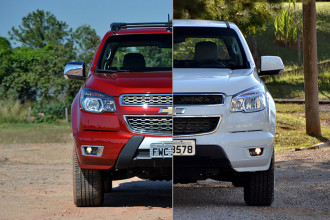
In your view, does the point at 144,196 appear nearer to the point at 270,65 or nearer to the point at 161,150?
the point at 161,150

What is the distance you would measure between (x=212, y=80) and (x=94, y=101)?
1.58 feet

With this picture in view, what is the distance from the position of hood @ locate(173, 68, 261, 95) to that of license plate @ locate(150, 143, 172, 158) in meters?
0.24

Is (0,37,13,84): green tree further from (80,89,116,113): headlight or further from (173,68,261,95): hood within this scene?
(173,68,261,95): hood

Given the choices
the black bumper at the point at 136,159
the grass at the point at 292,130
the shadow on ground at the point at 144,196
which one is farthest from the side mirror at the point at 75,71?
the grass at the point at 292,130

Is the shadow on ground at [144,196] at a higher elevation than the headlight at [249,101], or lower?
lower

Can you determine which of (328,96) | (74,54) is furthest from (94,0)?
(328,96)

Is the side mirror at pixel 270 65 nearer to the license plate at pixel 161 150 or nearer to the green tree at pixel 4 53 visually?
the license plate at pixel 161 150

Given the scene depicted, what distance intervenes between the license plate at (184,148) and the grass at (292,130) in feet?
15.1

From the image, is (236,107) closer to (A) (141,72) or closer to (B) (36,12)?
(A) (141,72)

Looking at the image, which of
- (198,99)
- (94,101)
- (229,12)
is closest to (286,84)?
(229,12)

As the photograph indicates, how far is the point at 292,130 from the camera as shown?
745cm

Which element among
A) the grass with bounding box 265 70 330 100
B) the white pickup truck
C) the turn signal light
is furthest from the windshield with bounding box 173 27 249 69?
the grass with bounding box 265 70 330 100

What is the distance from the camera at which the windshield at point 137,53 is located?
5.86 ft

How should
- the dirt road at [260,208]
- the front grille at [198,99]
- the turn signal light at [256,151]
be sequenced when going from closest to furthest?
the front grille at [198,99] → the turn signal light at [256,151] → the dirt road at [260,208]
